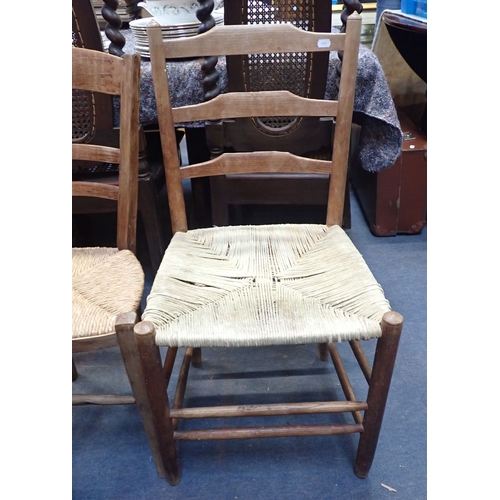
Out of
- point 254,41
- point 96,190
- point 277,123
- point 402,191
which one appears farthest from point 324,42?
point 402,191

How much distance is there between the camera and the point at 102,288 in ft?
2.64

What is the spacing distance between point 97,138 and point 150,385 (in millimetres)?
766

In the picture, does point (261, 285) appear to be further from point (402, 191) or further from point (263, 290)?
point (402, 191)

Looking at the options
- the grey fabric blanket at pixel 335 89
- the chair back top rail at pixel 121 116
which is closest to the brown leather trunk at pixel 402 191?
the grey fabric blanket at pixel 335 89

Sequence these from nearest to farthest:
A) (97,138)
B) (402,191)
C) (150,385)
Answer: (150,385)
(97,138)
(402,191)

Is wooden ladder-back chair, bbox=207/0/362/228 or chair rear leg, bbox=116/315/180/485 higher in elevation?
wooden ladder-back chair, bbox=207/0/362/228

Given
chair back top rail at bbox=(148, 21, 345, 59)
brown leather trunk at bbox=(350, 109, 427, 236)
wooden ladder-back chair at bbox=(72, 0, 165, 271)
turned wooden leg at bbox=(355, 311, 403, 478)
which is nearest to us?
turned wooden leg at bbox=(355, 311, 403, 478)

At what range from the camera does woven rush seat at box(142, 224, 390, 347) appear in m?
0.66

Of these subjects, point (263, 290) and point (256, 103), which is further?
point (256, 103)

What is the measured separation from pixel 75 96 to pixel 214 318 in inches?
31.4

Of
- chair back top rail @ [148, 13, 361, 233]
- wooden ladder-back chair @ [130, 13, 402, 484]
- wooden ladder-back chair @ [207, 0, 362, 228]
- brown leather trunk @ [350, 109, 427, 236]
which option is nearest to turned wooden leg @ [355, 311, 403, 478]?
wooden ladder-back chair @ [130, 13, 402, 484]

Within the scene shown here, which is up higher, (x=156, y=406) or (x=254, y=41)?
(x=254, y=41)

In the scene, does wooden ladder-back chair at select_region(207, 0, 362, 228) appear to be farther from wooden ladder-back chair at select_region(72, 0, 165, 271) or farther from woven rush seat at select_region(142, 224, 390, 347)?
woven rush seat at select_region(142, 224, 390, 347)

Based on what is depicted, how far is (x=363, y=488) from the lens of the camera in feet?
2.80
